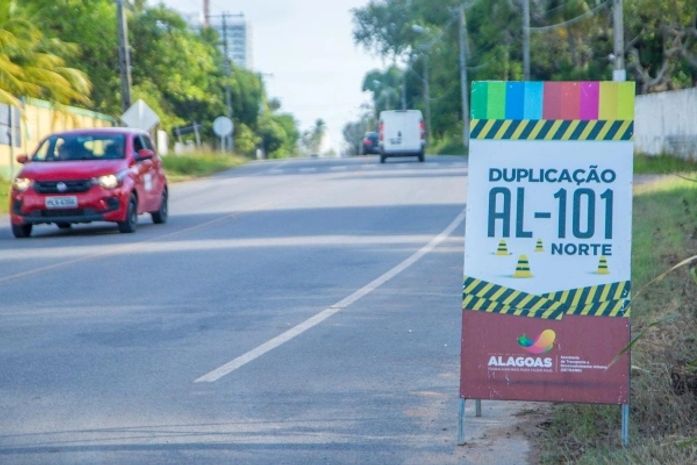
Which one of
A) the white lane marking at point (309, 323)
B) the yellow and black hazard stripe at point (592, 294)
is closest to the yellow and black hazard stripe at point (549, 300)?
the yellow and black hazard stripe at point (592, 294)

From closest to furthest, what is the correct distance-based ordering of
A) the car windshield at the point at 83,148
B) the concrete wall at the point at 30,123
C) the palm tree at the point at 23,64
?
1. the car windshield at the point at 83,148
2. the palm tree at the point at 23,64
3. the concrete wall at the point at 30,123

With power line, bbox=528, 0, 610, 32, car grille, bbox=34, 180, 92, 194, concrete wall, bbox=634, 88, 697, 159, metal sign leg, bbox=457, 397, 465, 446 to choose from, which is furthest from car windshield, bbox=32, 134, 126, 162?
power line, bbox=528, 0, 610, 32

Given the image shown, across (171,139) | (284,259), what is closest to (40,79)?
(284,259)

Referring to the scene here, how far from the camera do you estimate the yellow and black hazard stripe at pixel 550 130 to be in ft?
22.7

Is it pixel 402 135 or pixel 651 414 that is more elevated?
pixel 651 414

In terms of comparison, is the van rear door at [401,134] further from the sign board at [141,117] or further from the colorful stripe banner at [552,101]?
the colorful stripe banner at [552,101]

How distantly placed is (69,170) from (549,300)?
15.2 m

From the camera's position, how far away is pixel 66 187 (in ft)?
69.1

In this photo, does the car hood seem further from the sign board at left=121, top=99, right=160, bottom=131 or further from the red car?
the sign board at left=121, top=99, right=160, bottom=131

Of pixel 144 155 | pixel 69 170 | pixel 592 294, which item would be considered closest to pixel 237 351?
pixel 592 294

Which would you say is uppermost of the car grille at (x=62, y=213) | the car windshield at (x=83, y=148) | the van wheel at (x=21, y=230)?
the car windshield at (x=83, y=148)

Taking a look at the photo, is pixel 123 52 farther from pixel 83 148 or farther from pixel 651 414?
pixel 651 414

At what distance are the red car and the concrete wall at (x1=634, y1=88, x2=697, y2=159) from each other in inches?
714

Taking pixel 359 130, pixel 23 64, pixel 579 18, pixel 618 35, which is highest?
pixel 579 18
